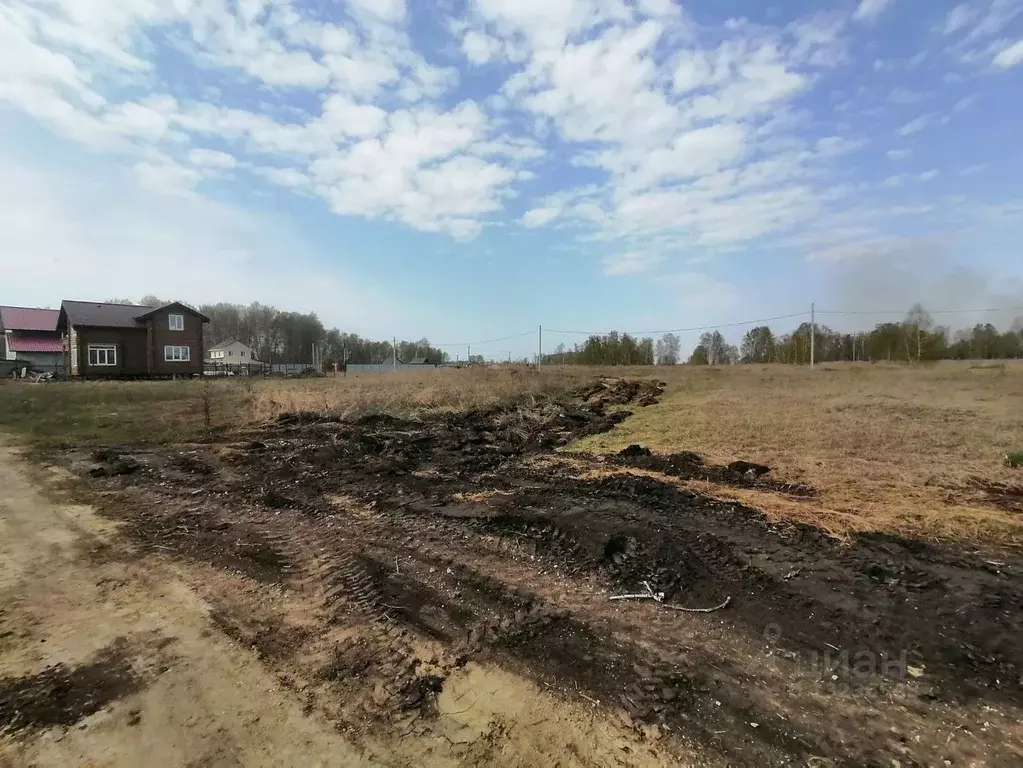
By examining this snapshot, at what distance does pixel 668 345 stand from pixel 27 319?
251 ft

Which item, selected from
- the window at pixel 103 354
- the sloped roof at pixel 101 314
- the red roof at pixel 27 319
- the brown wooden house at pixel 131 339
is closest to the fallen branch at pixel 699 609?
the brown wooden house at pixel 131 339

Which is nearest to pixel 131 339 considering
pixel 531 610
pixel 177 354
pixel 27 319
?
pixel 177 354

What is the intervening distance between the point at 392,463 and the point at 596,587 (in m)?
5.89

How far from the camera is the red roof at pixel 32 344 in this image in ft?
Result: 140

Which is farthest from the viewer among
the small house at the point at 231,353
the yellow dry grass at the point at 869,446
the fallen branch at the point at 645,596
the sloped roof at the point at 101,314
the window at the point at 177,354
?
the small house at the point at 231,353

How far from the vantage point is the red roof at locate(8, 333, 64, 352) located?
4262 centimetres

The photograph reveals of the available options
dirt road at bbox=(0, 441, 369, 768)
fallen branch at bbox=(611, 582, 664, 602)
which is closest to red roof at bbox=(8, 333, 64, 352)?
dirt road at bbox=(0, 441, 369, 768)

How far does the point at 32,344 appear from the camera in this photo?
43.0 metres

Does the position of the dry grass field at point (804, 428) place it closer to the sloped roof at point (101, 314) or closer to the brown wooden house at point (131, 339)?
the brown wooden house at point (131, 339)

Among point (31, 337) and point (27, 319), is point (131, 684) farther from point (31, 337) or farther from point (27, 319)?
point (27, 319)

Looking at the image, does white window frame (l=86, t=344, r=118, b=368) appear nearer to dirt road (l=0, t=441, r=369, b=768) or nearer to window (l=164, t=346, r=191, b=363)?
window (l=164, t=346, r=191, b=363)

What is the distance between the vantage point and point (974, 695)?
8.66ft

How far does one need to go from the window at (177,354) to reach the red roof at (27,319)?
13585mm

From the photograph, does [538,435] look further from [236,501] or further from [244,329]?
[244,329]
